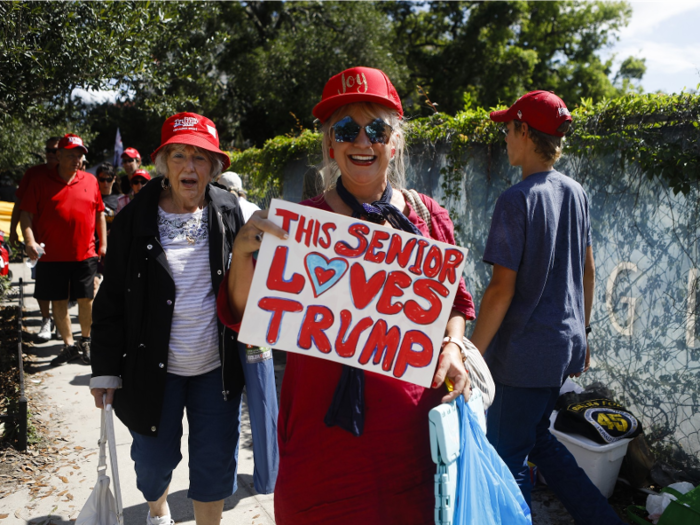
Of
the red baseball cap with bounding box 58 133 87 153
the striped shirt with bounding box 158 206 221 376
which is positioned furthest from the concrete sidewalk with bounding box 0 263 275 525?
the red baseball cap with bounding box 58 133 87 153

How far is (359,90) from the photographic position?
1.73 metres

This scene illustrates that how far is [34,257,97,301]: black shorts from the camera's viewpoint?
5535 millimetres

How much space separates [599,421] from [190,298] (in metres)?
2.34

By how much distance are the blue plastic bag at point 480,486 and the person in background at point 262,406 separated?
3.67 feet

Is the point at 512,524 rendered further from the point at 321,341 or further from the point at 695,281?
the point at 695,281

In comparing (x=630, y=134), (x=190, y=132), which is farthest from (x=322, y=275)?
(x=630, y=134)

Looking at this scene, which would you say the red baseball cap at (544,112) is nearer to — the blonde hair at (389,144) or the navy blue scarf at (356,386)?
the blonde hair at (389,144)

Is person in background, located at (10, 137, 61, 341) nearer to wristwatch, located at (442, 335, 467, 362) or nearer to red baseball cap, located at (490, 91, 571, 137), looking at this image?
red baseball cap, located at (490, 91, 571, 137)

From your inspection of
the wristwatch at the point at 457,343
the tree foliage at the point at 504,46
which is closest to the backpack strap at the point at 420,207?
the wristwatch at the point at 457,343

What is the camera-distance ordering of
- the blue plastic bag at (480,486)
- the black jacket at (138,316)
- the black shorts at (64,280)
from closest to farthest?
the blue plastic bag at (480,486) → the black jacket at (138,316) → the black shorts at (64,280)

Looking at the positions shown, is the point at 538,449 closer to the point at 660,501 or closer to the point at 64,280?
the point at 660,501

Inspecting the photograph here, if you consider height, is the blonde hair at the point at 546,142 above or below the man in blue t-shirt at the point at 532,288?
above

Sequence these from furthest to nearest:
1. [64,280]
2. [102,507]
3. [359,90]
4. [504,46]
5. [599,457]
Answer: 1. [504,46]
2. [64,280]
3. [599,457]
4. [102,507]
5. [359,90]

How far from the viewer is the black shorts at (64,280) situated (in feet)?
18.2
